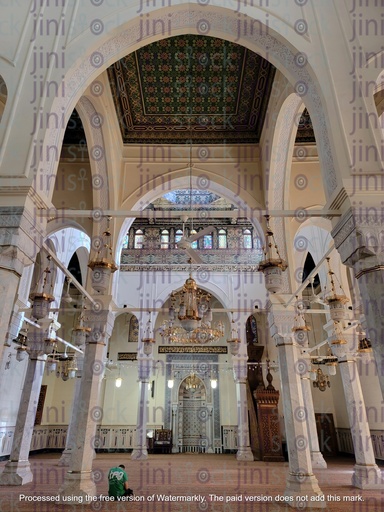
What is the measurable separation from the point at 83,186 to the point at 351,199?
19.3ft

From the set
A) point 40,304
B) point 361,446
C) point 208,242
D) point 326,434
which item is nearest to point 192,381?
point 326,434

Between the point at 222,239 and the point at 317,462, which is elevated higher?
the point at 222,239

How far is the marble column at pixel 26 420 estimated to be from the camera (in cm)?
670

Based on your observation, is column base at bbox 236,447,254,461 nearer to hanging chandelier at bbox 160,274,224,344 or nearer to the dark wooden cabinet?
the dark wooden cabinet

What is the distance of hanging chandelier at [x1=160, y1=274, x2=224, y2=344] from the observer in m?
6.93

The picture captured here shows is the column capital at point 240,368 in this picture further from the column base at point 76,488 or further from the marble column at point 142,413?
the column base at point 76,488

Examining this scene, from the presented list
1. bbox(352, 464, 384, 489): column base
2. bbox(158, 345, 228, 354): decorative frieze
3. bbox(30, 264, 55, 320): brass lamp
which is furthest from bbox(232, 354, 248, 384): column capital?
bbox(30, 264, 55, 320): brass lamp

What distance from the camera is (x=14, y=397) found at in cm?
1183

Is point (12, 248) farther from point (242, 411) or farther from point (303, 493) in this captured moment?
point (242, 411)

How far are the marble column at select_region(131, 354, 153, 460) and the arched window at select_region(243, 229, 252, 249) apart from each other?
531 cm

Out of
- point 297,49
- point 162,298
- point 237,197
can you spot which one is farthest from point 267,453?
point 297,49

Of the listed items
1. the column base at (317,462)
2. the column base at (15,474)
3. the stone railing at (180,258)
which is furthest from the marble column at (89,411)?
the stone railing at (180,258)

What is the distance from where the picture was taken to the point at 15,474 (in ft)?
21.8

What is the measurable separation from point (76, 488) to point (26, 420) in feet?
8.06
